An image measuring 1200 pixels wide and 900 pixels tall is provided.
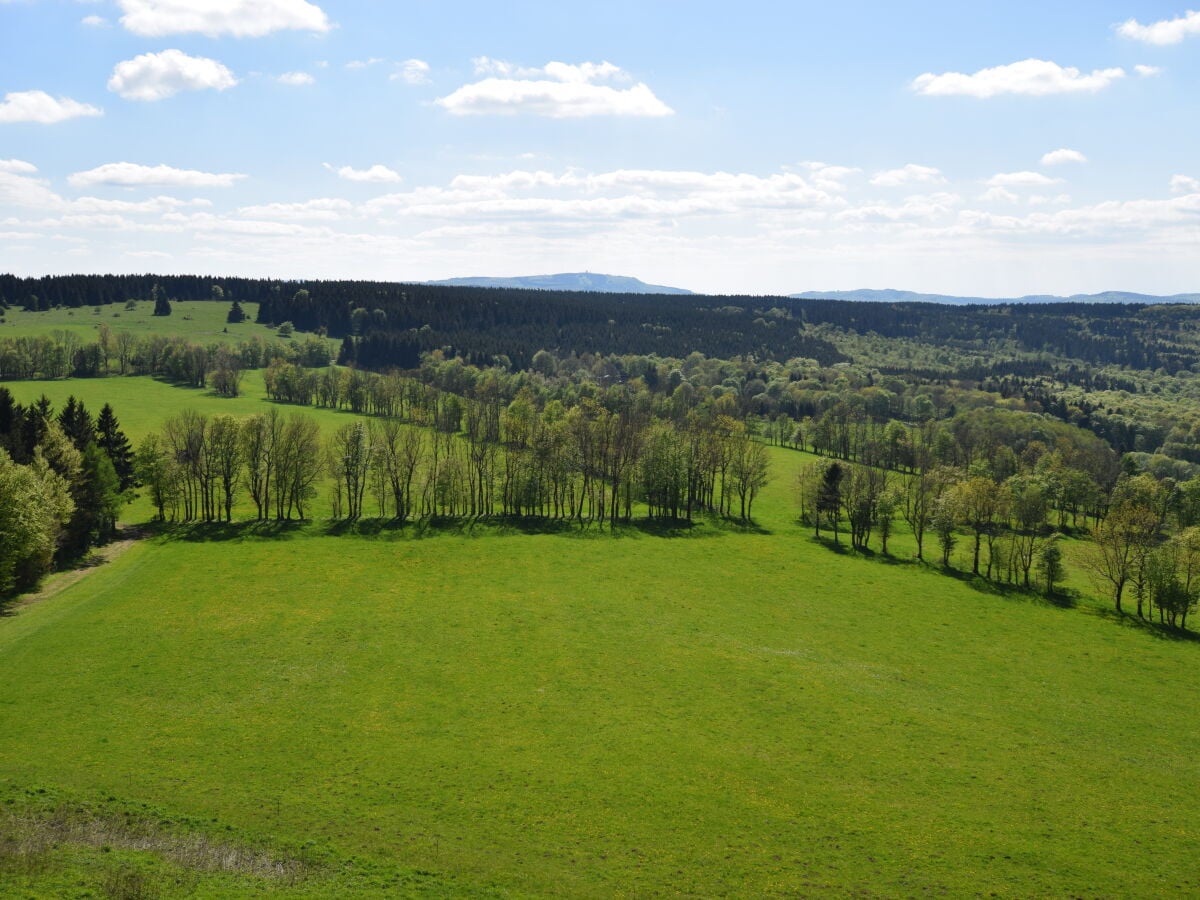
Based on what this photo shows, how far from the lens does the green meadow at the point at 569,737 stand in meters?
33.6

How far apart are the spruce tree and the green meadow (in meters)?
16.7

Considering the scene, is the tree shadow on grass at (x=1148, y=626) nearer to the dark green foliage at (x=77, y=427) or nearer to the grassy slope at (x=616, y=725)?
the grassy slope at (x=616, y=725)

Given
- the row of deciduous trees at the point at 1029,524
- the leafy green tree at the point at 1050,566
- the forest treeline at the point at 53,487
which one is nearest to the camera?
the forest treeline at the point at 53,487

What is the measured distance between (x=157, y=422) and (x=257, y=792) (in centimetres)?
12675

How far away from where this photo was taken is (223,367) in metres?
195

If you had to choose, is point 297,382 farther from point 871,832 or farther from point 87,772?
point 871,832

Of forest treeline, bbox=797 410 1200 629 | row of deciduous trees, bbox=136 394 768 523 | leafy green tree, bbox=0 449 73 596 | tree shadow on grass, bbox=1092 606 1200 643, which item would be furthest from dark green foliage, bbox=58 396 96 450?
tree shadow on grass, bbox=1092 606 1200 643

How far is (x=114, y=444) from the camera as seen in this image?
91.0 metres

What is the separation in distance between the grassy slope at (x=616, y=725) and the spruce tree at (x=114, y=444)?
16.1 m

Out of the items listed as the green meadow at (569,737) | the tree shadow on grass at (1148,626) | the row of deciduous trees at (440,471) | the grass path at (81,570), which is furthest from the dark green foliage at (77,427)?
the tree shadow on grass at (1148,626)

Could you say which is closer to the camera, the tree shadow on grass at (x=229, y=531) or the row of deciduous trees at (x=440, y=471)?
the tree shadow on grass at (x=229, y=531)

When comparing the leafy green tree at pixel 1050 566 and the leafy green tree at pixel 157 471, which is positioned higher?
the leafy green tree at pixel 157 471

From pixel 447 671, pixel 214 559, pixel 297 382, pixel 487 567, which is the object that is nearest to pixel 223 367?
pixel 297 382

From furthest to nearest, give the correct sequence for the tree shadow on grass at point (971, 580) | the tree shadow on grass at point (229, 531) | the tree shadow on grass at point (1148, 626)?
the tree shadow on grass at point (229, 531), the tree shadow on grass at point (971, 580), the tree shadow on grass at point (1148, 626)
